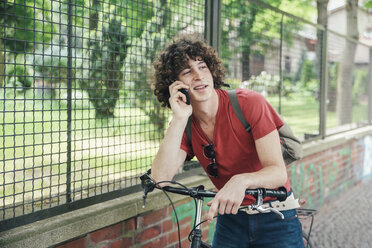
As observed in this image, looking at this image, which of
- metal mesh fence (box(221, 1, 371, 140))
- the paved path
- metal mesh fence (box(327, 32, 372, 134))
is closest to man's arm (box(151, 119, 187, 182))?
metal mesh fence (box(221, 1, 371, 140))

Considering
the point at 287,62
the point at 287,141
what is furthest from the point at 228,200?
the point at 287,62

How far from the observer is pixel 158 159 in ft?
7.75

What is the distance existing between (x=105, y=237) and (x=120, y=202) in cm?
28

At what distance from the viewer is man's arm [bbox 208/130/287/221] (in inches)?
69.6

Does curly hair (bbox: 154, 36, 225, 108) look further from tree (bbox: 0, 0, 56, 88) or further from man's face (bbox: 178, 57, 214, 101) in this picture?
tree (bbox: 0, 0, 56, 88)

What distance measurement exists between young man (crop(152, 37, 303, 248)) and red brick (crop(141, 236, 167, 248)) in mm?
772

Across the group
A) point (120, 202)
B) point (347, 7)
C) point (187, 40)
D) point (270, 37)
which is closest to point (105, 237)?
point (120, 202)

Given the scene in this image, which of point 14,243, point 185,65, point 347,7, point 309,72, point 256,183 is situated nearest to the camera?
point 256,183

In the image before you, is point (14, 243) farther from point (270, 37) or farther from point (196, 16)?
point (270, 37)

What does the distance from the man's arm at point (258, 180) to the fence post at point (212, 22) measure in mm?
2002

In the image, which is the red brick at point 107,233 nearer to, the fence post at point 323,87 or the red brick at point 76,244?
the red brick at point 76,244

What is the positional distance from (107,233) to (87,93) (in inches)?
41.4

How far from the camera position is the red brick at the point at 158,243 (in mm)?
3220

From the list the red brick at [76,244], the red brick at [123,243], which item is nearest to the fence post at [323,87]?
the red brick at [123,243]
